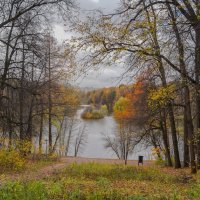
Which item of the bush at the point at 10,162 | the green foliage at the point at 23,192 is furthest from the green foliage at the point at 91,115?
the green foliage at the point at 23,192

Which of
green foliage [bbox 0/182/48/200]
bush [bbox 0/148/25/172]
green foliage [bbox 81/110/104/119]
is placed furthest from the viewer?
green foliage [bbox 81/110/104/119]

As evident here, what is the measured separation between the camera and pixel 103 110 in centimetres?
9838

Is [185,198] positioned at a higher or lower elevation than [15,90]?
lower

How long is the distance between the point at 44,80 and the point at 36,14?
12357 mm

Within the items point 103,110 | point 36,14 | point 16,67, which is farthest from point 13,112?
point 103,110

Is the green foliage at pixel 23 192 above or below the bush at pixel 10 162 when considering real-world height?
above

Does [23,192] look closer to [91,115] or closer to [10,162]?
[10,162]

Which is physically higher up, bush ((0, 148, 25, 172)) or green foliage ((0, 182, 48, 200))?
green foliage ((0, 182, 48, 200))

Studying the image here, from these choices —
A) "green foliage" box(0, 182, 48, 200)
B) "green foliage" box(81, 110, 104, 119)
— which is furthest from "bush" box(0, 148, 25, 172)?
"green foliage" box(81, 110, 104, 119)

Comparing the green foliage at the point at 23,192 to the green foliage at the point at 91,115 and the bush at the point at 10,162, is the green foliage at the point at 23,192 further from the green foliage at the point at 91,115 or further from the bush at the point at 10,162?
the green foliage at the point at 91,115

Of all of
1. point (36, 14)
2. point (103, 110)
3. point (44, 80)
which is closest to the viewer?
point (36, 14)

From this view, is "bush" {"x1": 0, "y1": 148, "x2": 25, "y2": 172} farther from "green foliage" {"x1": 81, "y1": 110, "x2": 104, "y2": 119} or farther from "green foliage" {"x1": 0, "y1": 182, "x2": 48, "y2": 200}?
"green foliage" {"x1": 81, "y1": 110, "x2": 104, "y2": 119}

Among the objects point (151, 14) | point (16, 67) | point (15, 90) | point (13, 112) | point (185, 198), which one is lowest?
point (185, 198)

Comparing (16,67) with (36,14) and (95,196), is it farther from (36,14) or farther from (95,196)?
(95,196)
